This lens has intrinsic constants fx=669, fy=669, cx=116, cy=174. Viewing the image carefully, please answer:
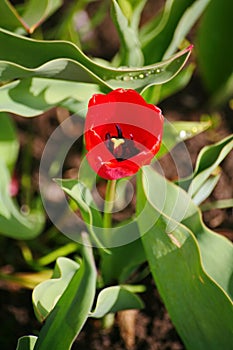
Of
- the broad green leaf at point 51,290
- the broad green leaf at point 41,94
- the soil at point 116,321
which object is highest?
the broad green leaf at point 41,94

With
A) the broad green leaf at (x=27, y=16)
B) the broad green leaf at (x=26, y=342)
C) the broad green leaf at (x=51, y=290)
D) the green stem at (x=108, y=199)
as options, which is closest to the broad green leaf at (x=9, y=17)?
the broad green leaf at (x=27, y=16)

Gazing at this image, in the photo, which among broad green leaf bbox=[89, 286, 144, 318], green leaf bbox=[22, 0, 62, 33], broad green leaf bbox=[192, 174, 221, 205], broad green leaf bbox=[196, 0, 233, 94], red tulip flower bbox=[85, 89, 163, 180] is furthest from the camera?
broad green leaf bbox=[196, 0, 233, 94]

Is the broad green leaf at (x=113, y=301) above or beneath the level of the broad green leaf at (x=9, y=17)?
beneath

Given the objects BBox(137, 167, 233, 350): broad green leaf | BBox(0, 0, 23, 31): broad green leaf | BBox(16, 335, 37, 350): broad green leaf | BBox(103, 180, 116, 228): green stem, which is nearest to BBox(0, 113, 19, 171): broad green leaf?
BBox(0, 0, 23, 31): broad green leaf

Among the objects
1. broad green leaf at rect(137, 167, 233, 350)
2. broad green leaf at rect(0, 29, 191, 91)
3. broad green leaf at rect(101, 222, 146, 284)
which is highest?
broad green leaf at rect(0, 29, 191, 91)

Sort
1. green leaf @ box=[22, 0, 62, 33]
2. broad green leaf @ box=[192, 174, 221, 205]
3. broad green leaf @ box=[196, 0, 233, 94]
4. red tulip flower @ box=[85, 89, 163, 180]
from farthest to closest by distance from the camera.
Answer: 1. broad green leaf @ box=[196, 0, 233, 94]
2. green leaf @ box=[22, 0, 62, 33]
3. broad green leaf @ box=[192, 174, 221, 205]
4. red tulip flower @ box=[85, 89, 163, 180]

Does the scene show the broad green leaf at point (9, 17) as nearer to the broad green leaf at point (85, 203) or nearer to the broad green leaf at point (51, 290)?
the broad green leaf at point (85, 203)

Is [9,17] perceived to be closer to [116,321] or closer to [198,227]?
[198,227]

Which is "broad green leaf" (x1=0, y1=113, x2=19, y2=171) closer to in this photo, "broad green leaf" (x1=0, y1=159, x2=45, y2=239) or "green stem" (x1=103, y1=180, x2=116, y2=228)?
"broad green leaf" (x1=0, y1=159, x2=45, y2=239)
